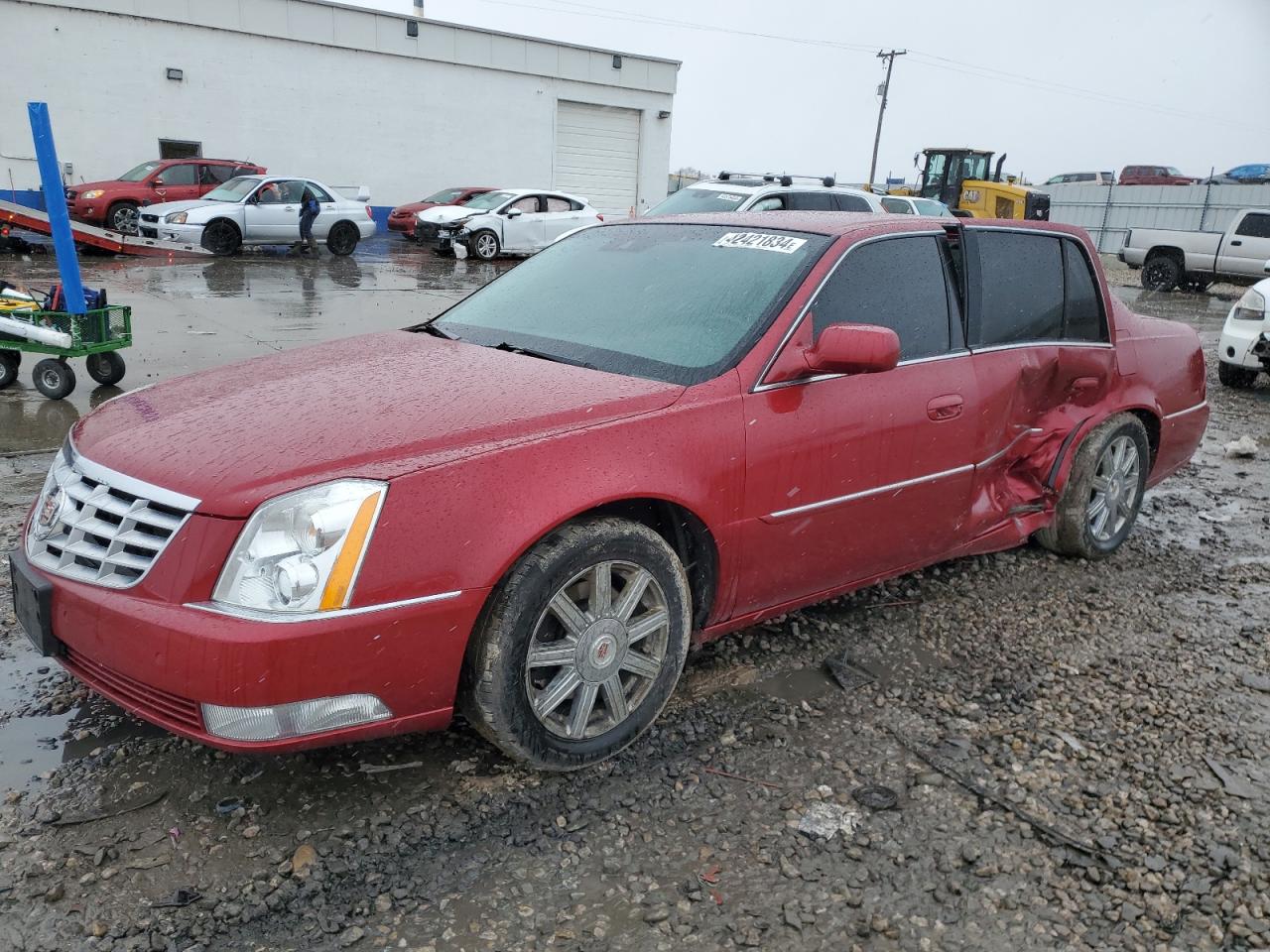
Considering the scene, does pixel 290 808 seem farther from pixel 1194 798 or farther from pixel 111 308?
pixel 111 308

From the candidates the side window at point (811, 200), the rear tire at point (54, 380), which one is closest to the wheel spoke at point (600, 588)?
the rear tire at point (54, 380)

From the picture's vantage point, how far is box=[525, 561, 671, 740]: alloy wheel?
106 inches

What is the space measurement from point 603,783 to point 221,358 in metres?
7.48

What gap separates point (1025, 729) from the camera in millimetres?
3195

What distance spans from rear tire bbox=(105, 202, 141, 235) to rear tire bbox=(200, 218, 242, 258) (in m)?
1.95

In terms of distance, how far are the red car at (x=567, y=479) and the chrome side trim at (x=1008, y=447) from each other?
0.02 meters

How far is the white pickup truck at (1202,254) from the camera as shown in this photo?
754 inches

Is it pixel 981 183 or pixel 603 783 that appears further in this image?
pixel 981 183

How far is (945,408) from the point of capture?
12.0 feet

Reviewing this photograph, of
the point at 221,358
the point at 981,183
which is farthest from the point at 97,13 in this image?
the point at 981,183

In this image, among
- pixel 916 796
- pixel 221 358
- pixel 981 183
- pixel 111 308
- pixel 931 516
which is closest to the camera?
pixel 916 796

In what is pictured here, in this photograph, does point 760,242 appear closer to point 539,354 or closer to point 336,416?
point 539,354

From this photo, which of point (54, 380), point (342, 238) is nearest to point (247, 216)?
point (342, 238)

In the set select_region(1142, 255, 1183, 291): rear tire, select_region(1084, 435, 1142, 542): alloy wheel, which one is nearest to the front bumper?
select_region(1084, 435, 1142, 542): alloy wheel
